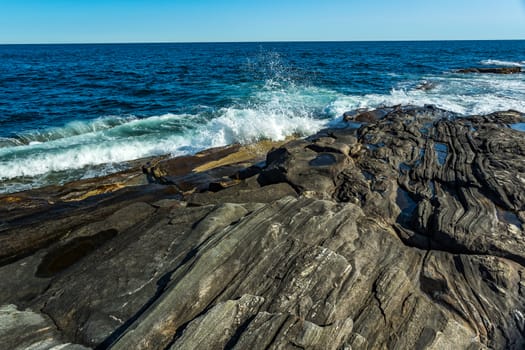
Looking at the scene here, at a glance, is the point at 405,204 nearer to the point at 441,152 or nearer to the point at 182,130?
the point at 441,152

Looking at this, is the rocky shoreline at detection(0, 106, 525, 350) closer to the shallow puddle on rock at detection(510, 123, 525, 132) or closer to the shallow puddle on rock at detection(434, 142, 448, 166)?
the shallow puddle on rock at detection(434, 142, 448, 166)

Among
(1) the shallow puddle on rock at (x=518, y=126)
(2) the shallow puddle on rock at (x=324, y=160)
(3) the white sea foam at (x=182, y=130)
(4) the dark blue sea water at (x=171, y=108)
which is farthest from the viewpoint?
(4) the dark blue sea water at (x=171, y=108)

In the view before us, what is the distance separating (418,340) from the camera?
12.6 feet

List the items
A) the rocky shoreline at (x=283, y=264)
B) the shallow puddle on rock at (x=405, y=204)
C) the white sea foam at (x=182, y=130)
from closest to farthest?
1. the rocky shoreline at (x=283, y=264)
2. the shallow puddle on rock at (x=405, y=204)
3. the white sea foam at (x=182, y=130)

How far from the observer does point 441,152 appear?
1051cm

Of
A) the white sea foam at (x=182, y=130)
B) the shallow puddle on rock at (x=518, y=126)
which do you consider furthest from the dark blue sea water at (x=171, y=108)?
the shallow puddle on rock at (x=518, y=126)

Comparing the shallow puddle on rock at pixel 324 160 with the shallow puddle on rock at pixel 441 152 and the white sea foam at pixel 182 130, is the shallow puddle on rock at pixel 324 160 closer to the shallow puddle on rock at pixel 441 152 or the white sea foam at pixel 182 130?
the shallow puddle on rock at pixel 441 152

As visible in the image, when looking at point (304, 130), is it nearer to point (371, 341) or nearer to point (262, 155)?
point (262, 155)

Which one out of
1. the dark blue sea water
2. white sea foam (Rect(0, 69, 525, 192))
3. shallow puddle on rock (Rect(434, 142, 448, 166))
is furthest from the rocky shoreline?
the dark blue sea water

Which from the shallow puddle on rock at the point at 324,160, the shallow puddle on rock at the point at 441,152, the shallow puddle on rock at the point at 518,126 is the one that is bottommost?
the shallow puddle on rock at the point at 441,152

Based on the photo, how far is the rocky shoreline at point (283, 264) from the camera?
12.6 feet

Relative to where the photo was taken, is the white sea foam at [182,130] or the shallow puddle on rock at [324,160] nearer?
the shallow puddle on rock at [324,160]

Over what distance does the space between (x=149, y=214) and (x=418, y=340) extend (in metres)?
5.36

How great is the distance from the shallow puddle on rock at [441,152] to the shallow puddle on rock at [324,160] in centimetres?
313
